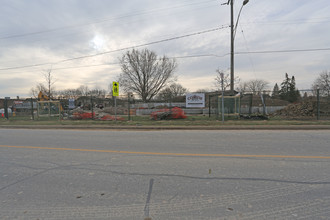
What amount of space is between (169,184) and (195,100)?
1817 cm

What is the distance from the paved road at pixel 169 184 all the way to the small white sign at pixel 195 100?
604 inches

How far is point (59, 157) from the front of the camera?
196 inches

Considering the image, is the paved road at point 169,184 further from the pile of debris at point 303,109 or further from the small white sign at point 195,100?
the small white sign at point 195,100

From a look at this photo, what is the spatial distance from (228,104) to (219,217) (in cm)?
1445

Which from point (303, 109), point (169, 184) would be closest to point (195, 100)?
point (303, 109)

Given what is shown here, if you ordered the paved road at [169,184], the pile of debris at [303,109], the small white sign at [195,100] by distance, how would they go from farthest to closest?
the small white sign at [195,100] < the pile of debris at [303,109] < the paved road at [169,184]

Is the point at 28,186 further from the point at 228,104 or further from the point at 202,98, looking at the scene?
the point at 202,98

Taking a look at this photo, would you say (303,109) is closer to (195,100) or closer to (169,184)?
(195,100)

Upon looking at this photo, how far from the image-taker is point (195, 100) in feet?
68.4

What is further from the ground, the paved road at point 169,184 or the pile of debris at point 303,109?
the pile of debris at point 303,109

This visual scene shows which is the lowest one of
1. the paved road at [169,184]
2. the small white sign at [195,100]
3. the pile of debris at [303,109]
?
the paved road at [169,184]

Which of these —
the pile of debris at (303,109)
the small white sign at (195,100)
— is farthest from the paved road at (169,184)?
the small white sign at (195,100)

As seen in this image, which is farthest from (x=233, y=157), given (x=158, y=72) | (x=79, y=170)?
(x=158, y=72)

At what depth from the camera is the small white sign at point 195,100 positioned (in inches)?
814
